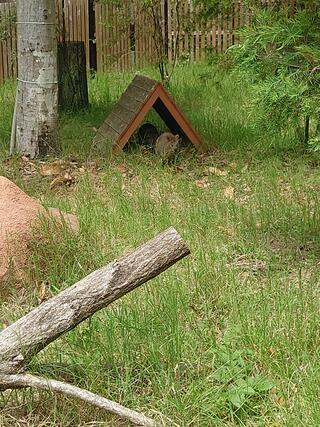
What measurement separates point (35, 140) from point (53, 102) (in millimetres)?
397

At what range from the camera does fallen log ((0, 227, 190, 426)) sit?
302 centimetres

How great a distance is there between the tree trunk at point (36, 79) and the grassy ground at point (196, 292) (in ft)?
1.01

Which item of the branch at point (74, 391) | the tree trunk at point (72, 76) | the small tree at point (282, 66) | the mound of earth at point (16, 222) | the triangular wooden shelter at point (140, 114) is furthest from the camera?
the tree trunk at point (72, 76)

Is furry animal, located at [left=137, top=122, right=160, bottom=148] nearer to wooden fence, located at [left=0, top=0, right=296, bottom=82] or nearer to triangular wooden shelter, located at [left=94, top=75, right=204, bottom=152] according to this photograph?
triangular wooden shelter, located at [left=94, top=75, right=204, bottom=152]

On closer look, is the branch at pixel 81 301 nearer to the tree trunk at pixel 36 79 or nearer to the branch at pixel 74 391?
the branch at pixel 74 391

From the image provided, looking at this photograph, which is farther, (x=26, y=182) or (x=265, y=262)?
(x=26, y=182)

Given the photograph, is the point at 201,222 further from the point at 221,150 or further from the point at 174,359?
the point at 221,150

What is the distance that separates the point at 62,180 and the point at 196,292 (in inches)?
109

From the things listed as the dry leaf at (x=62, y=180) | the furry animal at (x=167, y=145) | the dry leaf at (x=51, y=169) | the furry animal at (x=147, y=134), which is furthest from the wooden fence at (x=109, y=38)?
the dry leaf at (x=62, y=180)

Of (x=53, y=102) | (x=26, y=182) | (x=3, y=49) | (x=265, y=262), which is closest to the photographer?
(x=265, y=262)

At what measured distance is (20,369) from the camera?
3037mm

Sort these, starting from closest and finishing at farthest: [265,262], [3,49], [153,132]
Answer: [265,262] < [153,132] < [3,49]

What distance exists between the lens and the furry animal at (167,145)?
7.19m

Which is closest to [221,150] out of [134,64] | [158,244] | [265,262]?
[265,262]
